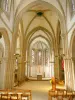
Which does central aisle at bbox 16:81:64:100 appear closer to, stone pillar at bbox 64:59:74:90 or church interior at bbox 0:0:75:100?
church interior at bbox 0:0:75:100

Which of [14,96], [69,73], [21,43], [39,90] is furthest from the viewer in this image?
[21,43]

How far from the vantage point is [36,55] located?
3369cm

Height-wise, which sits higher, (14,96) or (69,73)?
(69,73)

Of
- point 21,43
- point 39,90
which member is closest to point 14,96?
point 39,90

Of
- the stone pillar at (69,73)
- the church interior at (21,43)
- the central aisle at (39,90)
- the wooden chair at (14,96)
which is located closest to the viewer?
the wooden chair at (14,96)

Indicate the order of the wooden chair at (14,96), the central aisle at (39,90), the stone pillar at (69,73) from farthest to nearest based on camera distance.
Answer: the stone pillar at (69,73)
the central aisle at (39,90)
the wooden chair at (14,96)

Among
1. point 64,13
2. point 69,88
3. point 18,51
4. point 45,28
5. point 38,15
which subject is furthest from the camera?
point 45,28

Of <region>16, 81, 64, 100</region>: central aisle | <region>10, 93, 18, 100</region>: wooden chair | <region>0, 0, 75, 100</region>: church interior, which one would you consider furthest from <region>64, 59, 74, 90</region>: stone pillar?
<region>10, 93, 18, 100</region>: wooden chair

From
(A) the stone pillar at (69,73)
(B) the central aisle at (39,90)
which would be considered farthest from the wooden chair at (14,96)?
(A) the stone pillar at (69,73)

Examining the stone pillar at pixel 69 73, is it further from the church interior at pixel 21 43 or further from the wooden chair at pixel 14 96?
the wooden chair at pixel 14 96

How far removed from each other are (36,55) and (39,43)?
3.02 meters

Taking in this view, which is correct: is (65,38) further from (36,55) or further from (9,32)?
(36,55)

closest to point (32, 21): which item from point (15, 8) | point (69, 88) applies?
point (15, 8)

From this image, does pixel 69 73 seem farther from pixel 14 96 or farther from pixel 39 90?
pixel 14 96
